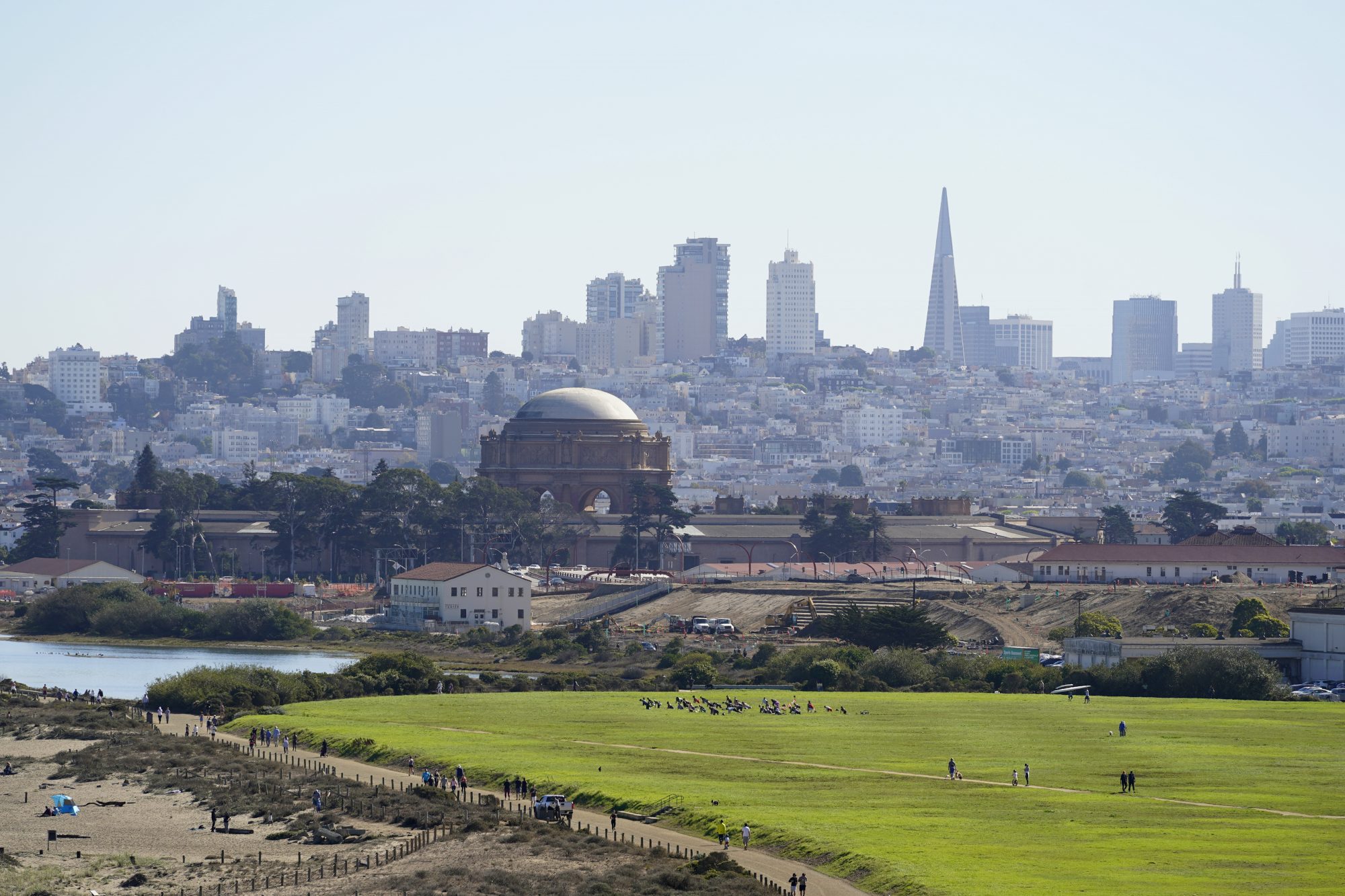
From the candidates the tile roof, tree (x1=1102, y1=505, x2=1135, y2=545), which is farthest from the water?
tree (x1=1102, y1=505, x2=1135, y2=545)

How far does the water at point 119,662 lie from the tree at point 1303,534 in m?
63.9

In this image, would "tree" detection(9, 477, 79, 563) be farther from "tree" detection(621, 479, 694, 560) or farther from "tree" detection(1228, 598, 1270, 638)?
"tree" detection(1228, 598, 1270, 638)

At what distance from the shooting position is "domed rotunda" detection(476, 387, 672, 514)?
13712cm

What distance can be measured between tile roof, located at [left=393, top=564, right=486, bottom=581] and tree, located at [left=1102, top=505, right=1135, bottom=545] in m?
46.3

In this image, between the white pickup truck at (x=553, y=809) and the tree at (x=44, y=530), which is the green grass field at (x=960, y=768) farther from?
the tree at (x=44, y=530)

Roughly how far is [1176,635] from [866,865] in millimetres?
39725

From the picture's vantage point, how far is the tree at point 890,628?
80250 mm

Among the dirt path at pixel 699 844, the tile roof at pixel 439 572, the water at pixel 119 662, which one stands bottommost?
the dirt path at pixel 699 844

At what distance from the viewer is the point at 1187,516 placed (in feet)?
451

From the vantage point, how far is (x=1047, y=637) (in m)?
85.1

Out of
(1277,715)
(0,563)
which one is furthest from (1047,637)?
(0,563)

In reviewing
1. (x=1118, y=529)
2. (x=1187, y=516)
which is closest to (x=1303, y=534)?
(x=1187, y=516)

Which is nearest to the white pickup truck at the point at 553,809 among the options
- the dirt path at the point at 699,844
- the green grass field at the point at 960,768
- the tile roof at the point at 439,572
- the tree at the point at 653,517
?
the dirt path at the point at 699,844

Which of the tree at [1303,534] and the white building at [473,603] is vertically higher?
the tree at [1303,534]
